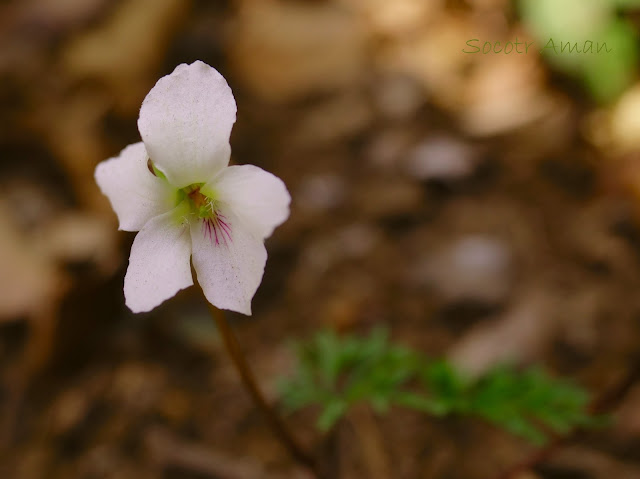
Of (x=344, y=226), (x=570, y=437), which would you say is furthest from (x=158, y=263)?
(x=344, y=226)

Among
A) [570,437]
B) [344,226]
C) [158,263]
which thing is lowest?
[344,226]

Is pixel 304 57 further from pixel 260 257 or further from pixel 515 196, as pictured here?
pixel 260 257

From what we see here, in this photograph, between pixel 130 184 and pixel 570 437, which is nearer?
pixel 130 184

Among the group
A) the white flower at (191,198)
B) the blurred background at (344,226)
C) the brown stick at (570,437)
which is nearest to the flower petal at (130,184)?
the white flower at (191,198)

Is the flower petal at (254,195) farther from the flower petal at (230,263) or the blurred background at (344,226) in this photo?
the blurred background at (344,226)

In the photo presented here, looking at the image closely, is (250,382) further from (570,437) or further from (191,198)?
(570,437)

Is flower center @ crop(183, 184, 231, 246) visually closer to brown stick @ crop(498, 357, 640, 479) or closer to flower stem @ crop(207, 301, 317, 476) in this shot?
flower stem @ crop(207, 301, 317, 476)

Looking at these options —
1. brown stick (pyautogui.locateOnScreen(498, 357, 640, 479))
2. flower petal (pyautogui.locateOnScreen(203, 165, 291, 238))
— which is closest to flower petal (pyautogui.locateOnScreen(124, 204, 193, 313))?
flower petal (pyautogui.locateOnScreen(203, 165, 291, 238))
